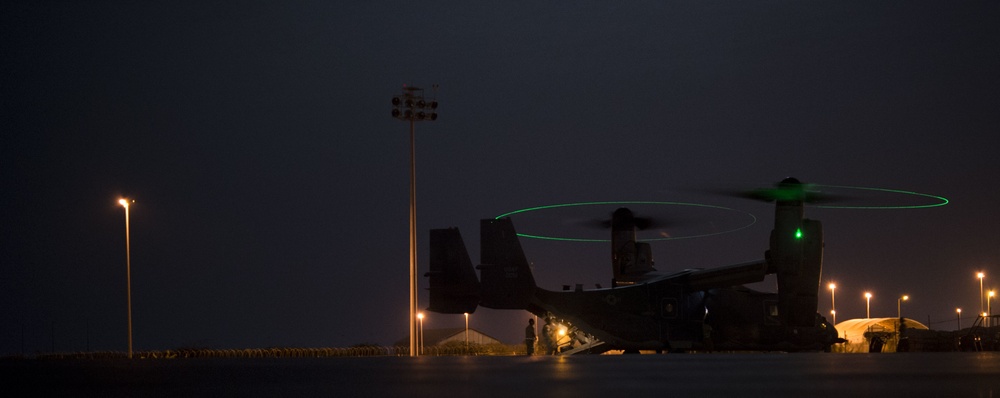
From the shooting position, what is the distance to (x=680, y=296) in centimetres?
3816

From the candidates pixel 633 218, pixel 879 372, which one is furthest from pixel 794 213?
pixel 879 372

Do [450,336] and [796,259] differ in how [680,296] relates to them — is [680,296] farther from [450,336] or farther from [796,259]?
[450,336]

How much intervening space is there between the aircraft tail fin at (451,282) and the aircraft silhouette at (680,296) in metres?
0.04

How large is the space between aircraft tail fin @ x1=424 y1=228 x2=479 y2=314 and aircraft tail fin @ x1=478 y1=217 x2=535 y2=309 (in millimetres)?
1226

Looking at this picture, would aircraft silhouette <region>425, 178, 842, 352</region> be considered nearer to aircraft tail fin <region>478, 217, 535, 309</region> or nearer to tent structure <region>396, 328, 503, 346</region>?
aircraft tail fin <region>478, 217, 535, 309</region>

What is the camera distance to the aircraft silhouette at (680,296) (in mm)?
34812

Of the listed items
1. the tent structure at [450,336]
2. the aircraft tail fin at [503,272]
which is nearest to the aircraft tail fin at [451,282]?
the aircraft tail fin at [503,272]

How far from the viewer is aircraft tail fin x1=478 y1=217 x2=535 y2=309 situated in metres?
36.6

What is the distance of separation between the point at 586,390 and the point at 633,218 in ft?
135

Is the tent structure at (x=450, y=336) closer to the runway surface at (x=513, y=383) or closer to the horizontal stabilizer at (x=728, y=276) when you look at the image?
the horizontal stabilizer at (x=728, y=276)

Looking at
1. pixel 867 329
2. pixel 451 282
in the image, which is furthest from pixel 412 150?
pixel 867 329

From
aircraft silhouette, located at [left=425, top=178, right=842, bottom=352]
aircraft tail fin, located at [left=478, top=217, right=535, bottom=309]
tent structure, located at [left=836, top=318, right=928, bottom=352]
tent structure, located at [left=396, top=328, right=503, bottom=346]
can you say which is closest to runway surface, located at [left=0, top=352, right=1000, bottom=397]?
aircraft silhouette, located at [left=425, top=178, right=842, bottom=352]

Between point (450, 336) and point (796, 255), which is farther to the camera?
point (450, 336)

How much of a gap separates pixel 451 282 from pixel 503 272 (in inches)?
95.9
